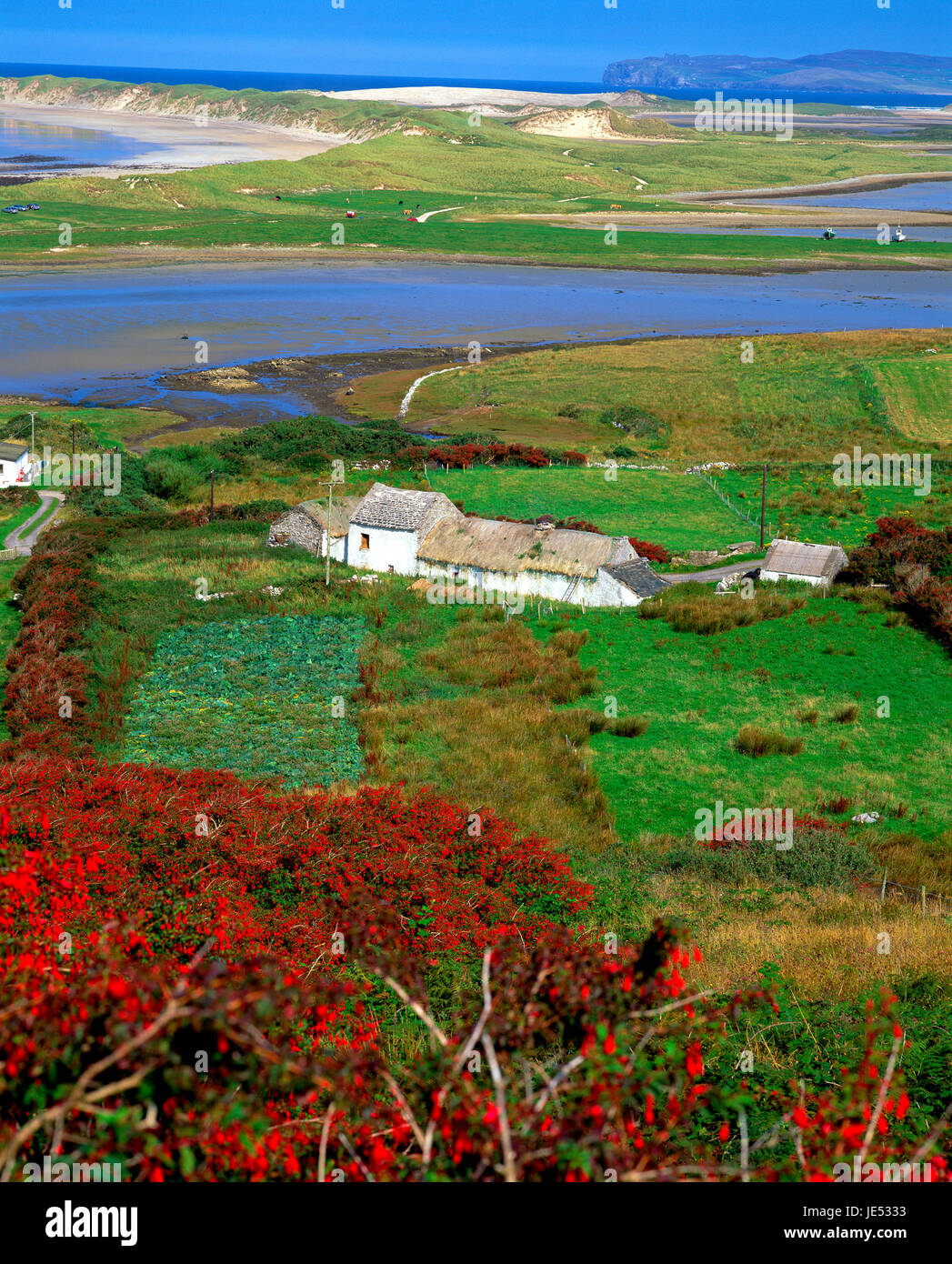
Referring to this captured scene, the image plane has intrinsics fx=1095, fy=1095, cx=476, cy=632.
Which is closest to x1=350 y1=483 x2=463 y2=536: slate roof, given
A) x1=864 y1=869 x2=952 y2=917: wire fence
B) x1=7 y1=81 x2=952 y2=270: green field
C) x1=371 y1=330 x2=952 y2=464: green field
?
x1=371 y1=330 x2=952 y2=464: green field

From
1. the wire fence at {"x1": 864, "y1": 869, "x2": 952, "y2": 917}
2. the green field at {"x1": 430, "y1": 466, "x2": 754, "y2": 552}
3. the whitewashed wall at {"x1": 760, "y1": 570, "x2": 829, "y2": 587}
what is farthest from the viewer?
the green field at {"x1": 430, "y1": 466, "x2": 754, "y2": 552}

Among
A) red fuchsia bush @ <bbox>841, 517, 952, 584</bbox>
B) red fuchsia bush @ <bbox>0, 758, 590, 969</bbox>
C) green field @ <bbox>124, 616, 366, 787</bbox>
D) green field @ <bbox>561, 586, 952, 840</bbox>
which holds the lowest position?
green field @ <bbox>124, 616, 366, 787</bbox>

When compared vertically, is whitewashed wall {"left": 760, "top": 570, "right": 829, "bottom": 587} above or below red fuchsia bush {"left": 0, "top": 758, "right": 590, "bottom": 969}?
below

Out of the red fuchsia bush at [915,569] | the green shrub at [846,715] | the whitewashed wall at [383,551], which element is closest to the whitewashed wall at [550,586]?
the whitewashed wall at [383,551]

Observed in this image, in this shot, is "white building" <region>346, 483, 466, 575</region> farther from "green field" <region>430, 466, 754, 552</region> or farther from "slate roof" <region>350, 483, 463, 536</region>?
"green field" <region>430, 466, 754, 552</region>

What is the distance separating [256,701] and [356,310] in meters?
83.3

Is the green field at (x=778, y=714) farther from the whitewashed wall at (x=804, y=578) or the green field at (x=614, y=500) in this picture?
the green field at (x=614, y=500)

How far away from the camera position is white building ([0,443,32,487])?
53156 mm

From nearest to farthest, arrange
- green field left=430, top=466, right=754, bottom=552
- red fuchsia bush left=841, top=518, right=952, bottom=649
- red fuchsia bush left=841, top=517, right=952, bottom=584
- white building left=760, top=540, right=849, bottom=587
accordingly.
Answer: red fuchsia bush left=841, top=518, right=952, bottom=649
red fuchsia bush left=841, top=517, right=952, bottom=584
white building left=760, top=540, right=849, bottom=587
green field left=430, top=466, right=754, bottom=552

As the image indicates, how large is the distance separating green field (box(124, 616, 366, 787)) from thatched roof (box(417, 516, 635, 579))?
5.85 metres

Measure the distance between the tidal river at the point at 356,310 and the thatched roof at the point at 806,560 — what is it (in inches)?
1968

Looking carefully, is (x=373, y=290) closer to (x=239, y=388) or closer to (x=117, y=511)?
(x=239, y=388)

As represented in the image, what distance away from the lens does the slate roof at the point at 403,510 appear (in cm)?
4125
